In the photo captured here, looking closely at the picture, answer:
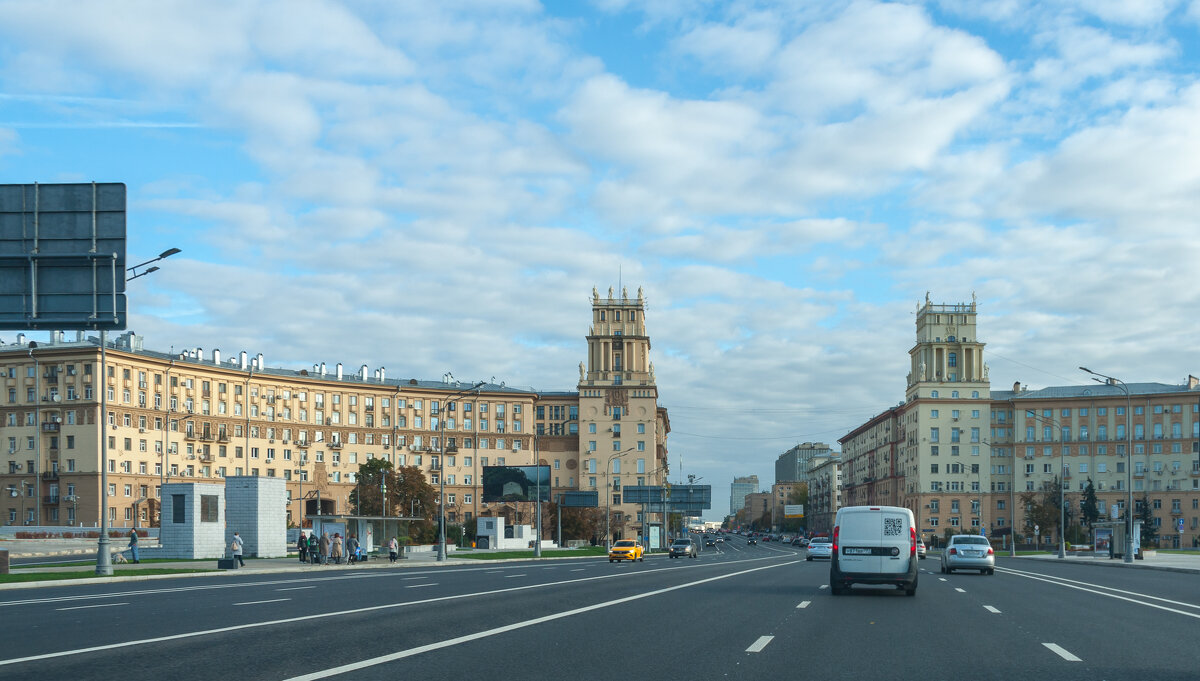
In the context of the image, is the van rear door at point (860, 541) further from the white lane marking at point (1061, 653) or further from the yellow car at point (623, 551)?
the yellow car at point (623, 551)

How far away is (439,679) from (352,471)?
14014 centimetres

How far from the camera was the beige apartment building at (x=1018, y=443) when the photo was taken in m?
149

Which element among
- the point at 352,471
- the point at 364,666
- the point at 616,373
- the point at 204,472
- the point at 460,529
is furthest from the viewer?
the point at 616,373

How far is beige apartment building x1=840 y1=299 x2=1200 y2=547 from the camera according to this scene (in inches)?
5881

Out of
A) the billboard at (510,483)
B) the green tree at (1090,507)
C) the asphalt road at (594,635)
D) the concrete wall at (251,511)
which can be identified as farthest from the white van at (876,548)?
the green tree at (1090,507)

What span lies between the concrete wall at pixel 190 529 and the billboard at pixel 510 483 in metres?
63.4

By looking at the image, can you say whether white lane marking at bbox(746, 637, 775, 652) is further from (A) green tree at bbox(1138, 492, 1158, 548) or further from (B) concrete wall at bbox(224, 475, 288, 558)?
(A) green tree at bbox(1138, 492, 1158, 548)

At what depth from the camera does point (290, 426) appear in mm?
140875

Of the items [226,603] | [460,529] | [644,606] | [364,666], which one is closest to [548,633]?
[364,666]

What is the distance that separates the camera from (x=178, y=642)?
14.0 metres

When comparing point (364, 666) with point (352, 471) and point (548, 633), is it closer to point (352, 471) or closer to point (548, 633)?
point (548, 633)

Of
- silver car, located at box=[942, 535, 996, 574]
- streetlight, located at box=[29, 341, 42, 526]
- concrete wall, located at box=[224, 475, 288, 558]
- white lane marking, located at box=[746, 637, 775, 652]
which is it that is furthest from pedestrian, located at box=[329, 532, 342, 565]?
streetlight, located at box=[29, 341, 42, 526]

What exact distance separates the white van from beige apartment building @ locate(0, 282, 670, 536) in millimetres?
62112

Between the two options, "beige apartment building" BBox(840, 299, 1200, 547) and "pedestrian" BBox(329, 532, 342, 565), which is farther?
"beige apartment building" BBox(840, 299, 1200, 547)
